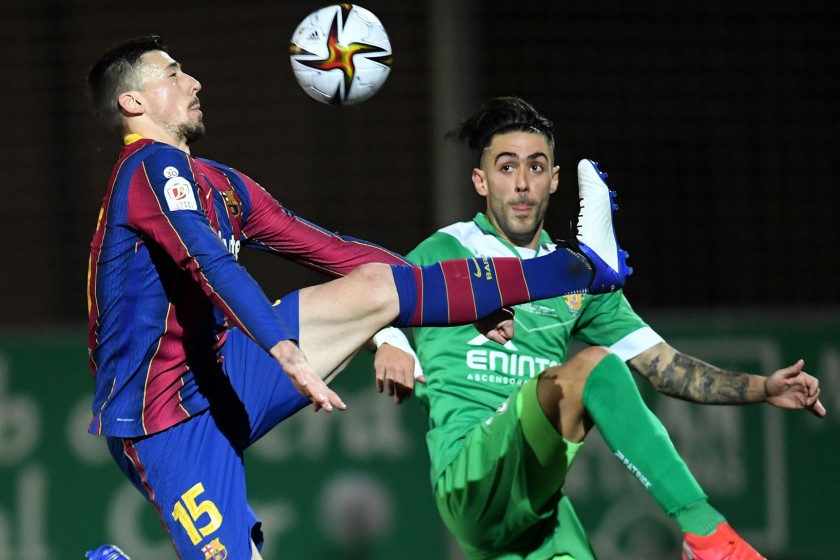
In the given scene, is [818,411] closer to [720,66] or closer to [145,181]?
[145,181]

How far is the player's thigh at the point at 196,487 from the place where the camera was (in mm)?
2973

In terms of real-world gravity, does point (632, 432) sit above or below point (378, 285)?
below

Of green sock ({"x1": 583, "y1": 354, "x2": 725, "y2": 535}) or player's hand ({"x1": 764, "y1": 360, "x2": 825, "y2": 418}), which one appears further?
player's hand ({"x1": 764, "y1": 360, "x2": 825, "y2": 418})

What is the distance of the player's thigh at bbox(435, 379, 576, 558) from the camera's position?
3264 millimetres

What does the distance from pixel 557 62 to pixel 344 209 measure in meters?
1.83

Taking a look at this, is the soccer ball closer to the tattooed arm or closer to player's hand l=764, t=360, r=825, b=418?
the tattooed arm

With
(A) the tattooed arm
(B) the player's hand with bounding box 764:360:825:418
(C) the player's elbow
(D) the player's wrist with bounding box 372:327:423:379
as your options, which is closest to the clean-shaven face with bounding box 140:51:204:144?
(C) the player's elbow

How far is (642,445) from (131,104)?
72.0 inches

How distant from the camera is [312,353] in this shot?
9.85 feet

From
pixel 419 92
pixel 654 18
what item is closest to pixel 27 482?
pixel 419 92

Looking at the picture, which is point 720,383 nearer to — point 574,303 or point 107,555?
point 574,303

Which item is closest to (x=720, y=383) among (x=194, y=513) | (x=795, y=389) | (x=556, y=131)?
(x=795, y=389)

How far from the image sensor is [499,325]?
3146 millimetres

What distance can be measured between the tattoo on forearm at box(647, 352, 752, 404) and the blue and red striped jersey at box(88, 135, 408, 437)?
156cm
